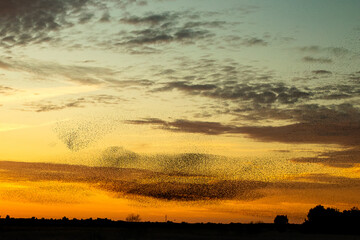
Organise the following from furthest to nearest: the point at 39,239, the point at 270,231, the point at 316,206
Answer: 1. the point at 316,206
2. the point at 270,231
3. the point at 39,239

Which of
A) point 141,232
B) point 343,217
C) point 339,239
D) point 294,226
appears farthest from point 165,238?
point 343,217

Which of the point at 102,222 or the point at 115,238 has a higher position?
the point at 102,222

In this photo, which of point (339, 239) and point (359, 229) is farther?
point (359, 229)

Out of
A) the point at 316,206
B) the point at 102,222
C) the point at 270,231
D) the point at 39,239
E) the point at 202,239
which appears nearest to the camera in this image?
the point at 39,239

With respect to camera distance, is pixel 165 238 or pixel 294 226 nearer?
pixel 165 238

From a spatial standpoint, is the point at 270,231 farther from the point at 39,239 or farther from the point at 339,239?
the point at 39,239

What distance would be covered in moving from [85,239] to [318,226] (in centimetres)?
5900

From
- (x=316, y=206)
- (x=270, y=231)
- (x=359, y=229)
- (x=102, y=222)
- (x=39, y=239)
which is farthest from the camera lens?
(x=102, y=222)

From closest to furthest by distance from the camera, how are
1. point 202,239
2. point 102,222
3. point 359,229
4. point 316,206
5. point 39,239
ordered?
point 39,239, point 202,239, point 359,229, point 316,206, point 102,222

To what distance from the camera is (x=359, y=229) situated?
115 m

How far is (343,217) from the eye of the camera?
394ft

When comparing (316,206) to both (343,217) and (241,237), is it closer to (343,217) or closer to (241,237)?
(343,217)

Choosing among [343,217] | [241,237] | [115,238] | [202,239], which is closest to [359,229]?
[343,217]

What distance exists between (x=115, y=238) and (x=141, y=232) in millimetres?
8899
